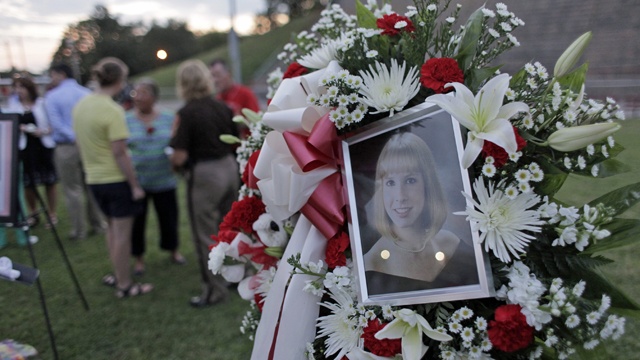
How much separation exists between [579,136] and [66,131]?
5.82 metres

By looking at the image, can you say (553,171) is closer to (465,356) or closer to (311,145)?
(465,356)

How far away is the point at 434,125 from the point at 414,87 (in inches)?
6.1

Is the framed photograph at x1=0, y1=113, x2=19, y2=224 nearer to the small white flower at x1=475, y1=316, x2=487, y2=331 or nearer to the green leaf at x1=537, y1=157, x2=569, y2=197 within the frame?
the small white flower at x1=475, y1=316, x2=487, y2=331

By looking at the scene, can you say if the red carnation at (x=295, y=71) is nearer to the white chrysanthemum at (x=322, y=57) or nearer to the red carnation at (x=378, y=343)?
the white chrysanthemum at (x=322, y=57)

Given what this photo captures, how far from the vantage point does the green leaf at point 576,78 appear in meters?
1.54

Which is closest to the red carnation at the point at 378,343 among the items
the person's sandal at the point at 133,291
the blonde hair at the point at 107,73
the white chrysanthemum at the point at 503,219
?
the white chrysanthemum at the point at 503,219

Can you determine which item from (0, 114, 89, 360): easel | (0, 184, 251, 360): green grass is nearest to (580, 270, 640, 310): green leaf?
(0, 184, 251, 360): green grass

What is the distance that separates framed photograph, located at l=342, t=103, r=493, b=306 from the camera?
4.34 ft

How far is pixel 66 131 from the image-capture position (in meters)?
5.80

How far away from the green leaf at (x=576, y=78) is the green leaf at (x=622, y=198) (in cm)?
34

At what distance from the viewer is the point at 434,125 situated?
1387 mm

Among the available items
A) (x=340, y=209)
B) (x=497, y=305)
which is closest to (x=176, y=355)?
(x=340, y=209)

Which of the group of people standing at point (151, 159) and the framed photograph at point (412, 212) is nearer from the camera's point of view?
the framed photograph at point (412, 212)

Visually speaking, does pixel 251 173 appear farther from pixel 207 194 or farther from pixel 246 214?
pixel 207 194
